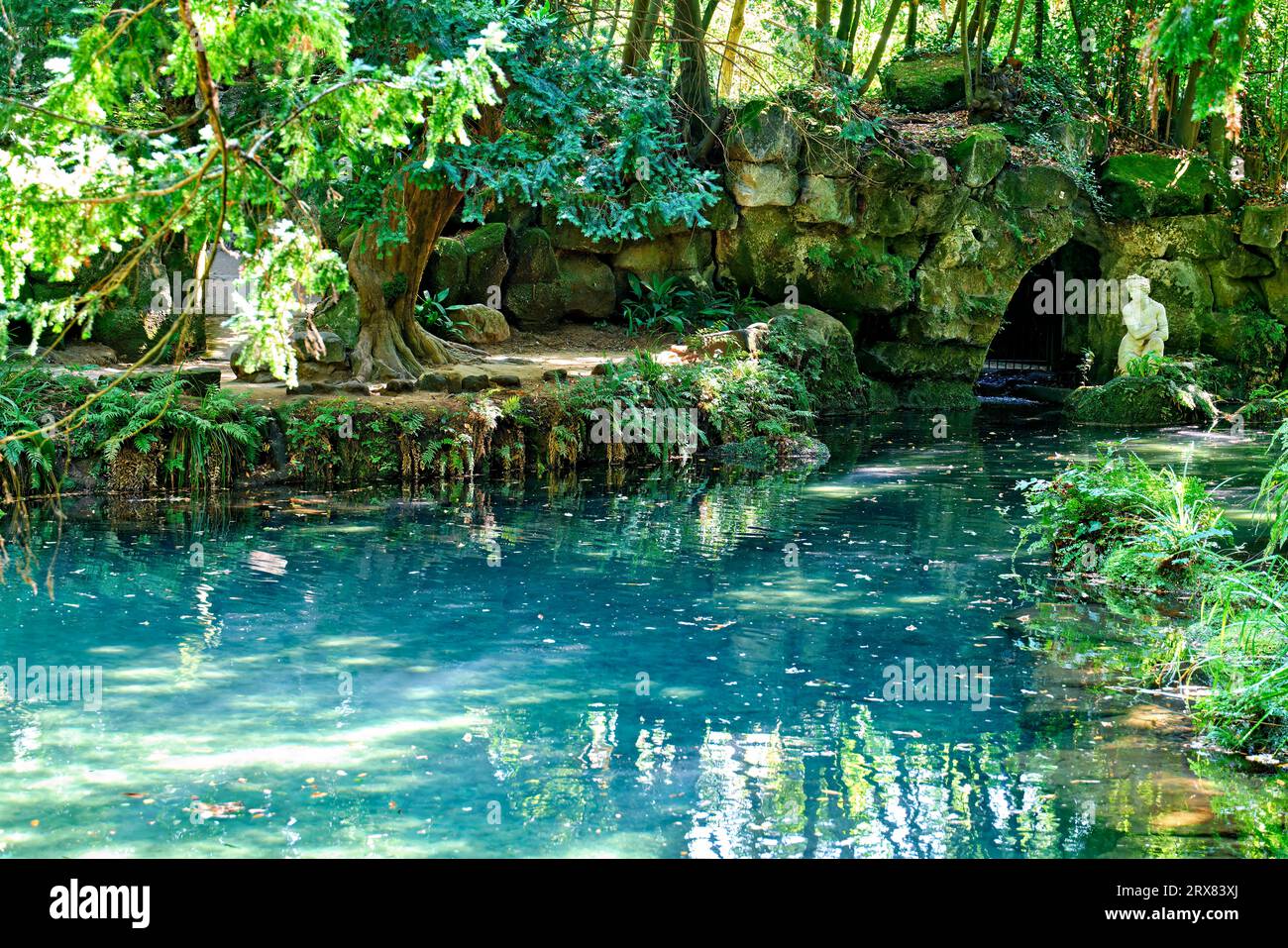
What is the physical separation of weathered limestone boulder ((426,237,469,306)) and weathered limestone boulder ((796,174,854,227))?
521 centimetres

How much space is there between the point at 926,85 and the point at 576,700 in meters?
17.6

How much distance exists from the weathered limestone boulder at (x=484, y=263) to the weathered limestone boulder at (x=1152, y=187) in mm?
10196

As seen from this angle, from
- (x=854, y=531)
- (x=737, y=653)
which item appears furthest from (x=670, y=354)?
(x=737, y=653)

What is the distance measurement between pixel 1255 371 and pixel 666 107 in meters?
12.6

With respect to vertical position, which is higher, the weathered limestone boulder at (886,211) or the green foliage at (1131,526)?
the weathered limestone boulder at (886,211)

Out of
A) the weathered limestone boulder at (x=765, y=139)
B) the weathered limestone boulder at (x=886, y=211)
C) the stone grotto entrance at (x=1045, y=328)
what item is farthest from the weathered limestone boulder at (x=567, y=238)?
the stone grotto entrance at (x=1045, y=328)

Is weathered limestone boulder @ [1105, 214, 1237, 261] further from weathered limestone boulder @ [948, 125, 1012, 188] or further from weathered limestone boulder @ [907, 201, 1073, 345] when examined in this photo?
weathered limestone boulder @ [948, 125, 1012, 188]

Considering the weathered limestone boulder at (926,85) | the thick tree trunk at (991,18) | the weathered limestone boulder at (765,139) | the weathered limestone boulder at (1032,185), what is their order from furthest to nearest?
1. the thick tree trunk at (991,18)
2. the weathered limestone boulder at (926,85)
3. the weathered limestone boulder at (1032,185)
4. the weathered limestone boulder at (765,139)

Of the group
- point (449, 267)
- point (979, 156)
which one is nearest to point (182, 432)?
point (449, 267)

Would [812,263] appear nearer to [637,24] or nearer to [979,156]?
[979,156]

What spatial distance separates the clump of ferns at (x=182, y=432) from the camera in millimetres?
11875

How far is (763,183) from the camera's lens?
61.3 ft

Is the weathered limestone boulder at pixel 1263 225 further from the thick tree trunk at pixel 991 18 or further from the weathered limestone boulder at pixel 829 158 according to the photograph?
the weathered limestone boulder at pixel 829 158

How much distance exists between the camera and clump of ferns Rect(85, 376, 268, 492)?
11875 mm
